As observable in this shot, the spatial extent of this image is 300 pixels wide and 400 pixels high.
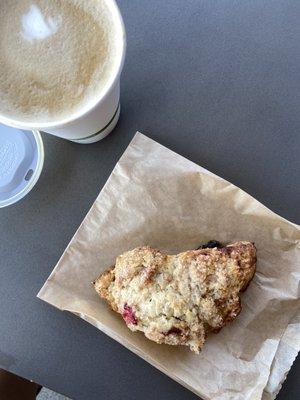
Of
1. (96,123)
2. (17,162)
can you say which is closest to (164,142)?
(96,123)

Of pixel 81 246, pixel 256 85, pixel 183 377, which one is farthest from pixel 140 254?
pixel 256 85

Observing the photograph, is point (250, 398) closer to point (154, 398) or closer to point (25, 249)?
point (154, 398)

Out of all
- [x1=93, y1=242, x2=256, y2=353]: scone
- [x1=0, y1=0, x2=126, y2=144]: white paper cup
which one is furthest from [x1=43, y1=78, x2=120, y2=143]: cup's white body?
[x1=93, y1=242, x2=256, y2=353]: scone

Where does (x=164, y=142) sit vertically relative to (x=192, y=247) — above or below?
above

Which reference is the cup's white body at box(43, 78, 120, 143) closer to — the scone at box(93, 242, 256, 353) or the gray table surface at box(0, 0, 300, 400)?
the gray table surface at box(0, 0, 300, 400)

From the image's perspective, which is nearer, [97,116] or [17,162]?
[97,116]

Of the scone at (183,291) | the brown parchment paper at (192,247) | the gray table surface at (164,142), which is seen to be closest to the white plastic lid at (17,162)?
the gray table surface at (164,142)

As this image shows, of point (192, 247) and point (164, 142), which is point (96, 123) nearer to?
point (164, 142)
